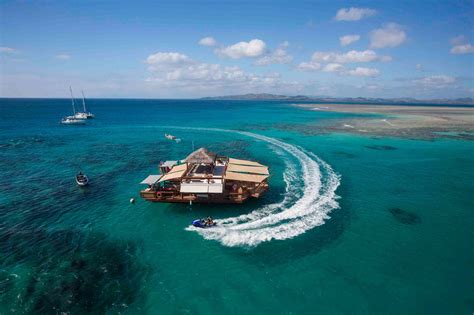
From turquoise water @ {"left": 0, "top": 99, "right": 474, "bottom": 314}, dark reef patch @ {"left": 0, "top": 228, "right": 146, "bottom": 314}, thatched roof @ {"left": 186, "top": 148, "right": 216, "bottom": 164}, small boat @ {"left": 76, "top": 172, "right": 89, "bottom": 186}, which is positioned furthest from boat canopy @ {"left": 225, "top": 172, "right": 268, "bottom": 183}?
small boat @ {"left": 76, "top": 172, "right": 89, "bottom": 186}

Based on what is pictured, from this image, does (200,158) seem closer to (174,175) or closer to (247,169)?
(174,175)

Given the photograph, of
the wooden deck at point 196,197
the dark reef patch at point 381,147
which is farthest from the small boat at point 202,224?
the dark reef patch at point 381,147

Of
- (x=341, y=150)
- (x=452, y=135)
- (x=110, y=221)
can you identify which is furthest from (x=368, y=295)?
(x=452, y=135)

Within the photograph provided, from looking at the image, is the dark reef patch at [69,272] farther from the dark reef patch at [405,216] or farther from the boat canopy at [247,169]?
the dark reef patch at [405,216]

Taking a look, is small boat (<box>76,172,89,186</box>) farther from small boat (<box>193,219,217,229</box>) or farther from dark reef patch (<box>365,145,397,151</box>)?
dark reef patch (<box>365,145,397,151</box>)

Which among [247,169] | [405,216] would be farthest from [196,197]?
[405,216]

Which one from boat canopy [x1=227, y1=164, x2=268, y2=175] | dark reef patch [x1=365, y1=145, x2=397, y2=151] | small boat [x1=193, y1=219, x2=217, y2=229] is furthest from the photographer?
dark reef patch [x1=365, y1=145, x2=397, y2=151]

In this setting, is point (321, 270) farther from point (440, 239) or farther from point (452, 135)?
point (452, 135)
